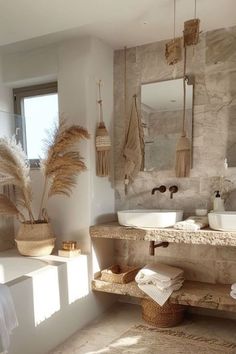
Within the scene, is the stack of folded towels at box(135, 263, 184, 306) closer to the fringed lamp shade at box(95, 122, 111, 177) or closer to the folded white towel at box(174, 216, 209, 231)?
the folded white towel at box(174, 216, 209, 231)

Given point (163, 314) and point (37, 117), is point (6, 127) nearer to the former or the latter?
point (37, 117)

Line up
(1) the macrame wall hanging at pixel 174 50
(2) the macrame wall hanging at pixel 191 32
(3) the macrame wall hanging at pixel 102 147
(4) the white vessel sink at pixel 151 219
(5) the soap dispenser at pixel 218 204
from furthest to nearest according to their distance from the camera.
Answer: (3) the macrame wall hanging at pixel 102 147
(5) the soap dispenser at pixel 218 204
(4) the white vessel sink at pixel 151 219
(1) the macrame wall hanging at pixel 174 50
(2) the macrame wall hanging at pixel 191 32

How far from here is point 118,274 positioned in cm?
275

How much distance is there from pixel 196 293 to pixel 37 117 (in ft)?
7.33

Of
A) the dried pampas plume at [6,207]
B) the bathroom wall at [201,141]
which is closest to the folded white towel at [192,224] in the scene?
the bathroom wall at [201,141]

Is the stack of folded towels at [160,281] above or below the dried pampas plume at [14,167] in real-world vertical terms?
below

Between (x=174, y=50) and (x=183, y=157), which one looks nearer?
(x=174, y=50)

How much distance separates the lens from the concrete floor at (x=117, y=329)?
92.3 inches

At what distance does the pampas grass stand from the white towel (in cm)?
99

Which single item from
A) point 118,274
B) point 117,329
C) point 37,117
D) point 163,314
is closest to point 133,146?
point 37,117

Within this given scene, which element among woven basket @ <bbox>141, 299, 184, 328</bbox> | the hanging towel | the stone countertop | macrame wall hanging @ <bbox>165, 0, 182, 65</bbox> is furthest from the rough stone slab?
macrame wall hanging @ <bbox>165, 0, 182, 65</bbox>

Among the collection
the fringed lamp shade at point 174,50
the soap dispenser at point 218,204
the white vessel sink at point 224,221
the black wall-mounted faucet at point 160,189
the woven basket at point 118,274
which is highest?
the fringed lamp shade at point 174,50

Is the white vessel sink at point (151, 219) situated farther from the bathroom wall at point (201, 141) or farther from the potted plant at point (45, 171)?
the potted plant at point (45, 171)

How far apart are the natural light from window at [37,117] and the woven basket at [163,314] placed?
1756 millimetres
